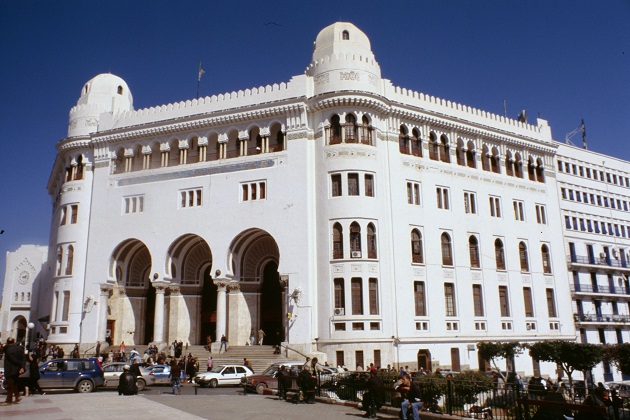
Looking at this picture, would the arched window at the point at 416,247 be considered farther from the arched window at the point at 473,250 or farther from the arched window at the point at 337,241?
the arched window at the point at 337,241

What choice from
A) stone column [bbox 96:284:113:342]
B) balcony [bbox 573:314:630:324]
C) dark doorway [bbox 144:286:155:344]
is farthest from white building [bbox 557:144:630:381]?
stone column [bbox 96:284:113:342]

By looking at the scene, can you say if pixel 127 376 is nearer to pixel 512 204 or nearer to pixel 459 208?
pixel 459 208

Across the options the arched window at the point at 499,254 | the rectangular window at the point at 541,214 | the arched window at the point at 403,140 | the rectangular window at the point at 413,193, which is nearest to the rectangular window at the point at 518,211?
the rectangular window at the point at 541,214

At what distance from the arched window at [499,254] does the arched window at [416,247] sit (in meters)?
7.03

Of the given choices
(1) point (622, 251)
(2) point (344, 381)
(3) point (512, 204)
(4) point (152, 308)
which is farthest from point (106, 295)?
(1) point (622, 251)

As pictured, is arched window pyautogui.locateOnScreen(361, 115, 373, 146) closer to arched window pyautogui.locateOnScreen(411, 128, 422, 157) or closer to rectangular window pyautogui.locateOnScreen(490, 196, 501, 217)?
arched window pyautogui.locateOnScreen(411, 128, 422, 157)

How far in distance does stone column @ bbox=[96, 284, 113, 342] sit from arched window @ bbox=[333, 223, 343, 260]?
1749 centimetres

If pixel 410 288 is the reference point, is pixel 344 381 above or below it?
below

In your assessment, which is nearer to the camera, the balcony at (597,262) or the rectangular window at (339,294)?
the rectangular window at (339,294)

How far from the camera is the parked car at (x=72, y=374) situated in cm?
2294

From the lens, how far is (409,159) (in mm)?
38781

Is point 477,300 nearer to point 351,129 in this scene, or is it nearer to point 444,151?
point 444,151

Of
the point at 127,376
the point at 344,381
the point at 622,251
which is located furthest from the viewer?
the point at 622,251

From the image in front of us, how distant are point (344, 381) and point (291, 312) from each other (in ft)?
48.1
